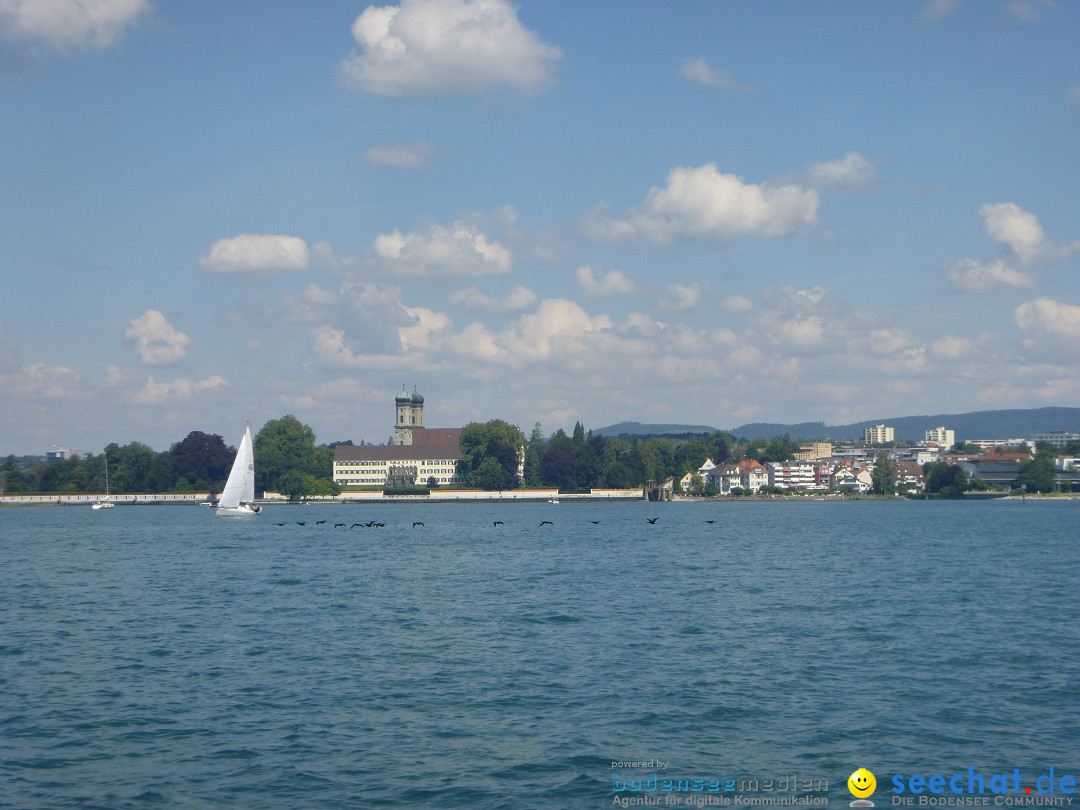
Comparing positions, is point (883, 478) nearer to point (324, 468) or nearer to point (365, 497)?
point (365, 497)

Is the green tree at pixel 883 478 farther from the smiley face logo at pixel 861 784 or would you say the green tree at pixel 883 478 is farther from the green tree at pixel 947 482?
the smiley face logo at pixel 861 784

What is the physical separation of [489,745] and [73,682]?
31.4 feet

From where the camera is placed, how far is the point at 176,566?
4647cm

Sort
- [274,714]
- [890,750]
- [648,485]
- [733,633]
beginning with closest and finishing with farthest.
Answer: [890,750], [274,714], [733,633], [648,485]

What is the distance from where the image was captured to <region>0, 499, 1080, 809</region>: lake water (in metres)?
13.9

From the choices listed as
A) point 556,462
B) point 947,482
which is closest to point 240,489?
point 556,462

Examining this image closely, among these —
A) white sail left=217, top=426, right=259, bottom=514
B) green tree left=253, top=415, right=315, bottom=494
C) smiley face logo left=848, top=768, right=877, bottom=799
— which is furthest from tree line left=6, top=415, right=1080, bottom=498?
smiley face logo left=848, top=768, right=877, bottom=799

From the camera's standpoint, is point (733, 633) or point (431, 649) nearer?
point (431, 649)

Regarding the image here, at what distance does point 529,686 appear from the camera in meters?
19.3

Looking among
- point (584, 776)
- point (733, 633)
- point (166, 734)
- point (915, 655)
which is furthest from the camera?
point (733, 633)

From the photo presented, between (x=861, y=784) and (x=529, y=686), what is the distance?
7.44 metres

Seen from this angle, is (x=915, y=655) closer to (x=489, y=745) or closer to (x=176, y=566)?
(x=489, y=745)

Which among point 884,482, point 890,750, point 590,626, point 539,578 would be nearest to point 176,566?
point 539,578

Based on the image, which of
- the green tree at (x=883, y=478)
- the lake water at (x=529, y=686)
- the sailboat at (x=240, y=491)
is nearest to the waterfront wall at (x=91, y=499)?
the sailboat at (x=240, y=491)
